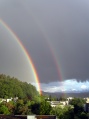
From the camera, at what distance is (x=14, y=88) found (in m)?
40.7

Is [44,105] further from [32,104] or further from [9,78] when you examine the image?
[9,78]

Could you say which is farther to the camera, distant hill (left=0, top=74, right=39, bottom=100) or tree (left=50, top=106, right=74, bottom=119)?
distant hill (left=0, top=74, right=39, bottom=100)

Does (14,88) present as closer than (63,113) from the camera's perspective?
No

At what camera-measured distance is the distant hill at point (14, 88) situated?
4000 centimetres

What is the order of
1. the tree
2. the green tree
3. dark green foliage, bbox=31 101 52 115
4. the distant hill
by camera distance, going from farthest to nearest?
the distant hill → the green tree → dark green foliage, bbox=31 101 52 115 → the tree

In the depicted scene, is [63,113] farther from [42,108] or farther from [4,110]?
[4,110]

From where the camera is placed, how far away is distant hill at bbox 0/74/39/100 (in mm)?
40000

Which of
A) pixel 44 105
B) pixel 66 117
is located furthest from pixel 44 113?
pixel 66 117

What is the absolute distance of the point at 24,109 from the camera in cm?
2658

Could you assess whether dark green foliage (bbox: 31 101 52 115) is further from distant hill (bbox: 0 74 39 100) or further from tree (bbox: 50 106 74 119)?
distant hill (bbox: 0 74 39 100)

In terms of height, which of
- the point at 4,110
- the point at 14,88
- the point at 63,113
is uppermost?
the point at 14,88

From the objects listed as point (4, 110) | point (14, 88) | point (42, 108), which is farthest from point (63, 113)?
point (14, 88)

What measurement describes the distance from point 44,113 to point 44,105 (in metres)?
0.65

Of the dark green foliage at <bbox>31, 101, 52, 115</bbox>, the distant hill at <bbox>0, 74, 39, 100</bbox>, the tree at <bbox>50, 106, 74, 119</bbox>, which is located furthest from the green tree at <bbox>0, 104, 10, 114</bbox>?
the distant hill at <bbox>0, 74, 39, 100</bbox>
